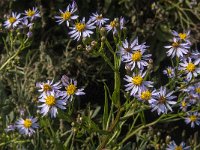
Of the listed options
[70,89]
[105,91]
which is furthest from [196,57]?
[70,89]

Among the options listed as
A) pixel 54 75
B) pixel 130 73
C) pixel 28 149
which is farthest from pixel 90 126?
pixel 54 75

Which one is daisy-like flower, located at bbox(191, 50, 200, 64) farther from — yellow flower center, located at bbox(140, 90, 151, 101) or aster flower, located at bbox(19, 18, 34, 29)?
aster flower, located at bbox(19, 18, 34, 29)

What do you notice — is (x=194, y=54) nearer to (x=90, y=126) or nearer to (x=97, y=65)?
(x=90, y=126)

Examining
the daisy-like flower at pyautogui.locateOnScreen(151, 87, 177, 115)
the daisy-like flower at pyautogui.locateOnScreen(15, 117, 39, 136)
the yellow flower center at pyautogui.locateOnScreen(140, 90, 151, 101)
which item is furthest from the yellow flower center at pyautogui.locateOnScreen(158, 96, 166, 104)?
the daisy-like flower at pyautogui.locateOnScreen(15, 117, 39, 136)

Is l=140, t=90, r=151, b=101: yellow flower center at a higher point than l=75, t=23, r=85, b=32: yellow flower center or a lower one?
lower

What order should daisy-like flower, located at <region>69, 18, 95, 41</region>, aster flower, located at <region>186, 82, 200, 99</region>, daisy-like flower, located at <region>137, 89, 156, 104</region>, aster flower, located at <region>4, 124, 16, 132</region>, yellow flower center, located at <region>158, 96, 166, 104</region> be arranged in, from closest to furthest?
daisy-like flower, located at <region>137, 89, 156, 104</region> < yellow flower center, located at <region>158, 96, 166, 104</region> < daisy-like flower, located at <region>69, 18, 95, 41</region> < aster flower, located at <region>186, 82, 200, 99</region> < aster flower, located at <region>4, 124, 16, 132</region>

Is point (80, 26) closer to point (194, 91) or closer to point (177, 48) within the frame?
point (177, 48)
